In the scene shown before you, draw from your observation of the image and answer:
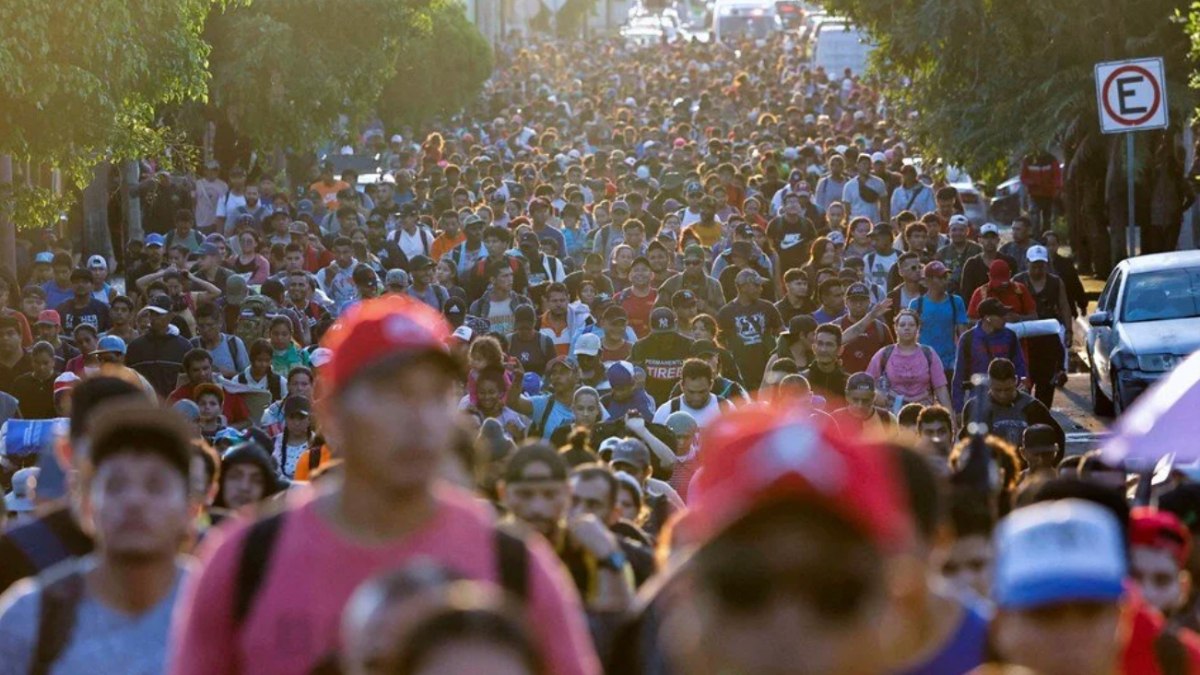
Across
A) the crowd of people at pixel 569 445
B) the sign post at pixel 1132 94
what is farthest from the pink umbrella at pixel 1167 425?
the sign post at pixel 1132 94

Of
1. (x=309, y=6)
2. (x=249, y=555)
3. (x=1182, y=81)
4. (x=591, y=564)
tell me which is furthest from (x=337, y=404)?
(x=309, y=6)

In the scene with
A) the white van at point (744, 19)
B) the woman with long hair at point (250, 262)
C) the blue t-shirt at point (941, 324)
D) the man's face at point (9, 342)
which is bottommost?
the white van at point (744, 19)

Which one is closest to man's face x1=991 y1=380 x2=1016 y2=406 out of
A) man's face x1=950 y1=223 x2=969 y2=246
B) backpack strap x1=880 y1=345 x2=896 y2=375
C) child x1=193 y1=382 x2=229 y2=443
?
backpack strap x1=880 y1=345 x2=896 y2=375

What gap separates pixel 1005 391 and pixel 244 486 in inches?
272

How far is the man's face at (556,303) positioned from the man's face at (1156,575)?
1190 cm

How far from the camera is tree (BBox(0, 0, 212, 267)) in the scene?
18406 millimetres

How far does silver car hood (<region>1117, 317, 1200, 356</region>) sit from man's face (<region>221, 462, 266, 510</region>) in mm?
12149

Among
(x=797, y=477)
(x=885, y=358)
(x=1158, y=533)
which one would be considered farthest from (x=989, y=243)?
(x=797, y=477)

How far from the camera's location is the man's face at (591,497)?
781 centimetres

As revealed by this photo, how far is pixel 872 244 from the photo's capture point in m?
21.1

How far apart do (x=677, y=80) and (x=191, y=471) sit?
61928 millimetres

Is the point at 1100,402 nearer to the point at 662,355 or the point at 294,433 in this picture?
the point at 662,355

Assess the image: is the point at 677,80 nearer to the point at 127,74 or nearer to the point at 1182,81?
the point at 1182,81

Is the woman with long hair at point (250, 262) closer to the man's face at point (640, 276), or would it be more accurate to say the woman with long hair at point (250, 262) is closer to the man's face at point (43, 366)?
the man's face at point (640, 276)
